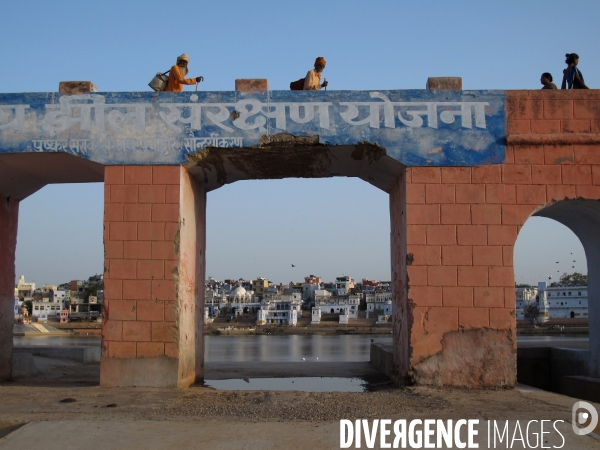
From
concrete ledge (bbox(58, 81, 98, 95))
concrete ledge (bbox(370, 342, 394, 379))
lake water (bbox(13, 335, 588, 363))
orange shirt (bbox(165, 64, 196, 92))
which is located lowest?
lake water (bbox(13, 335, 588, 363))

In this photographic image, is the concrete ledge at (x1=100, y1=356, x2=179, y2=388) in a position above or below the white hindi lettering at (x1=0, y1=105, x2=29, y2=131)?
below

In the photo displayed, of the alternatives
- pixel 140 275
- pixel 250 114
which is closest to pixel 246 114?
pixel 250 114

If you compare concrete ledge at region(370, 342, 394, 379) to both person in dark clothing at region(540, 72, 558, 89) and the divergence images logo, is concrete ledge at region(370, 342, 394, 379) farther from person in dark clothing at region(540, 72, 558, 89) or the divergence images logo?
person in dark clothing at region(540, 72, 558, 89)

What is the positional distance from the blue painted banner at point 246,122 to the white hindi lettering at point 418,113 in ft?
0.04

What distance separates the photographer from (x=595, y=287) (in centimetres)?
984

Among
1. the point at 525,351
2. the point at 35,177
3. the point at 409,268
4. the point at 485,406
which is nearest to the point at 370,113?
the point at 409,268

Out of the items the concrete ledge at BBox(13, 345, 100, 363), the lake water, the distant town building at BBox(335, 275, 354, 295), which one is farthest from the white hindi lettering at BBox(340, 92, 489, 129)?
the distant town building at BBox(335, 275, 354, 295)

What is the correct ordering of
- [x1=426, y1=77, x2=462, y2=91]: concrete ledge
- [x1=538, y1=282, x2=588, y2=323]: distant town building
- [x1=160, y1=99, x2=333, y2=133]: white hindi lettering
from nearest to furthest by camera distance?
[x1=160, y1=99, x2=333, y2=133]: white hindi lettering
[x1=426, y1=77, x2=462, y2=91]: concrete ledge
[x1=538, y1=282, x2=588, y2=323]: distant town building

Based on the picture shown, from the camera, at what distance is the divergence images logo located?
547 cm

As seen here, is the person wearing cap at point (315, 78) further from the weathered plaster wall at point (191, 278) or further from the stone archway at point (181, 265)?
the weathered plaster wall at point (191, 278)

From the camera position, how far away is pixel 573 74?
30.8 ft

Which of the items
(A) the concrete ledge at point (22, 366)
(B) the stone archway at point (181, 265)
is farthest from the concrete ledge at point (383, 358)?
(A) the concrete ledge at point (22, 366)

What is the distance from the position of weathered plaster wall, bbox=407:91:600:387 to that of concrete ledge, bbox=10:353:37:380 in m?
6.55

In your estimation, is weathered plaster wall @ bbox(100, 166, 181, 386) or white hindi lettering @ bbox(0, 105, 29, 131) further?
white hindi lettering @ bbox(0, 105, 29, 131)
